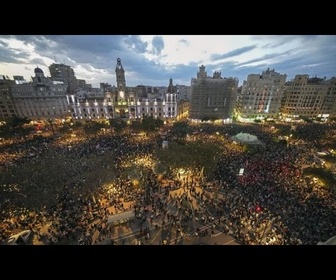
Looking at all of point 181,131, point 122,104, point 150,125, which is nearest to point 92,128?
point 150,125

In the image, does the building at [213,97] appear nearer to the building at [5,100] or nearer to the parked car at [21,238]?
the parked car at [21,238]

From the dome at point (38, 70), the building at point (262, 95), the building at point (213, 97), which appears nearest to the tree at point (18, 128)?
the dome at point (38, 70)

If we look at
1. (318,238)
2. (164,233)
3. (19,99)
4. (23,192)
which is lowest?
(164,233)

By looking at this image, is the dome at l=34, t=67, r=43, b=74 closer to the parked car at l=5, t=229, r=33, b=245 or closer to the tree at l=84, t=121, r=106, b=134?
the tree at l=84, t=121, r=106, b=134

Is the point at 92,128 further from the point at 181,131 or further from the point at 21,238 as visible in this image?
the point at 21,238

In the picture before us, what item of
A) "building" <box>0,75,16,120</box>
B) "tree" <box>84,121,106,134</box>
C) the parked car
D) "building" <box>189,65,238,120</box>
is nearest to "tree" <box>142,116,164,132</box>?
"tree" <box>84,121,106,134</box>
